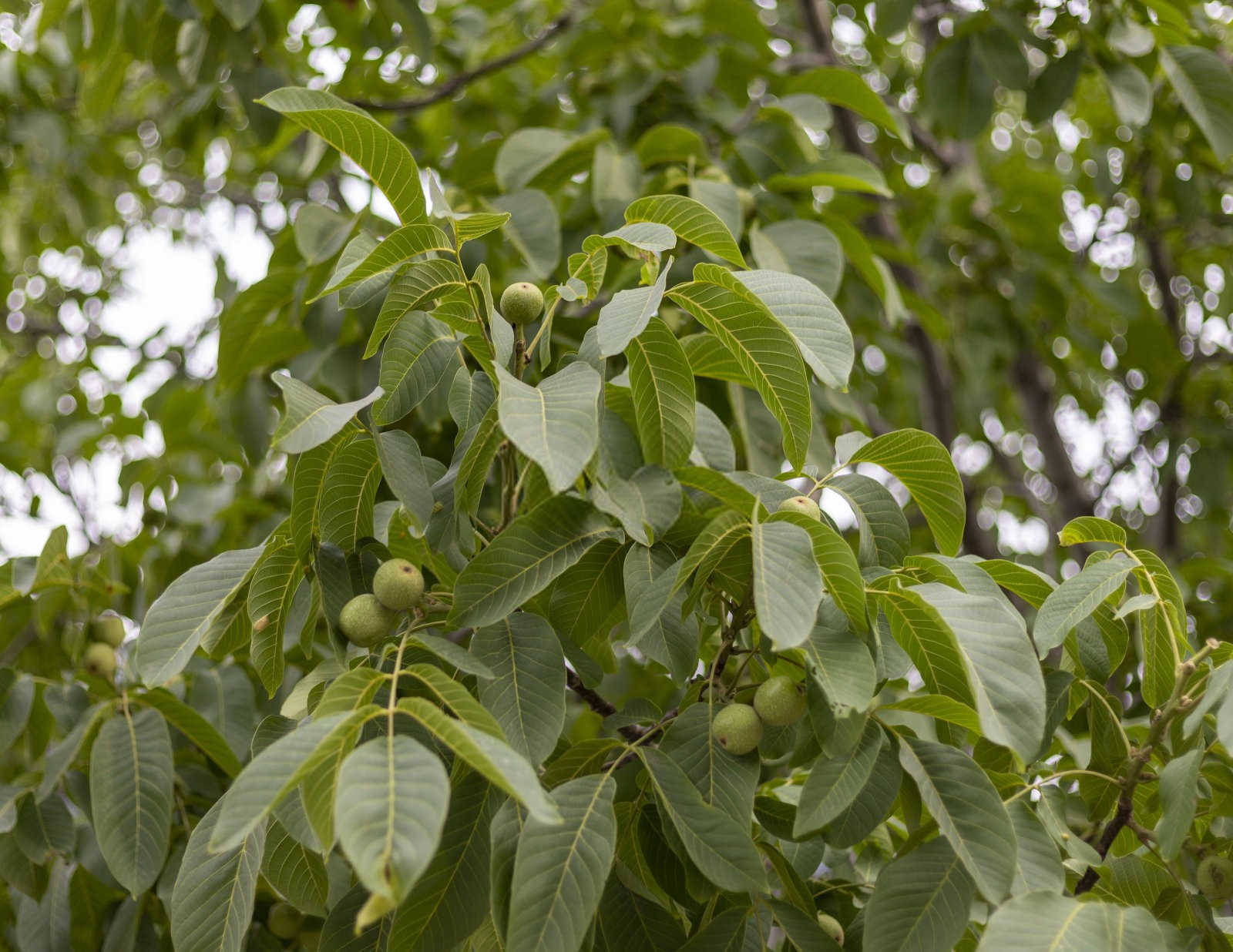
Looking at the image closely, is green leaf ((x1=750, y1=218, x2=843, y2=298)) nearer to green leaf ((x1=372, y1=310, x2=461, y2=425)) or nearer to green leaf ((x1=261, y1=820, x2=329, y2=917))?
green leaf ((x1=372, y1=310, x2=461, y2=425))

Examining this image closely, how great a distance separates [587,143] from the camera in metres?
2.07

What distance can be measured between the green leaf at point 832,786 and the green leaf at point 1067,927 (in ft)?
0.50

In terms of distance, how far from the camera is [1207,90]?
2164mm

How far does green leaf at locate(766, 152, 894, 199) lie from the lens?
1889mm

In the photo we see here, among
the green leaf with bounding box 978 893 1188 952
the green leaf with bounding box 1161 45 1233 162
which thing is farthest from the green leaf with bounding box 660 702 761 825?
the green leaf with bounding box 1161 45 1233 162

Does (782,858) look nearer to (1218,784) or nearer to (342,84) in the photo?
(1218,784)

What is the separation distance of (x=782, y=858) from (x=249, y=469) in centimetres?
220

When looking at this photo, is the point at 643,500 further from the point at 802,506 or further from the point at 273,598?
the point at 273,598

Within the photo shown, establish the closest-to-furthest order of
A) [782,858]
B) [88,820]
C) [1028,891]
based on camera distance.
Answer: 1. [1028,891]
2. [782,858]
3. [88,820]

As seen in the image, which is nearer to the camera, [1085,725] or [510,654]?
[510,654]

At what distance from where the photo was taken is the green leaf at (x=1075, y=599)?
1032 millimetres

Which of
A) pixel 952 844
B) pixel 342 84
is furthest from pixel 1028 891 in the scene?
pixel 342 84

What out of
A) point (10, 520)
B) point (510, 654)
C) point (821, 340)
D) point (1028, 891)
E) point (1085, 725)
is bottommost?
point (10, 520)

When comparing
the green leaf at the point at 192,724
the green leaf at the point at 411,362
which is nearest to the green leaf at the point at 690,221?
the green leaf at the point at 411,362
